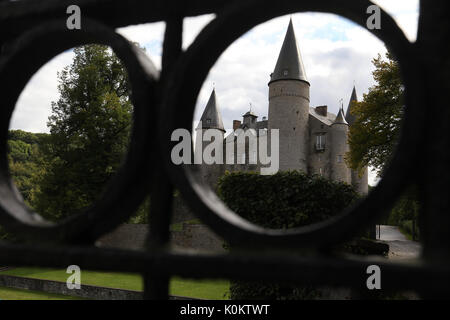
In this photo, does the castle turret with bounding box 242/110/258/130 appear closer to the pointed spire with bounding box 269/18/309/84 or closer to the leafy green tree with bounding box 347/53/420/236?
the pointed spire with bounding box 269/18/309/84

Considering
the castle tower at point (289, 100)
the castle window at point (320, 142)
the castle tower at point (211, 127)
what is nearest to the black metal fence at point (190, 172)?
the castle tower at point (289, 100)

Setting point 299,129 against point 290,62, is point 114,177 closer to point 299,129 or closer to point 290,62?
point 290,62

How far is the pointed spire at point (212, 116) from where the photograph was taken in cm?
4794

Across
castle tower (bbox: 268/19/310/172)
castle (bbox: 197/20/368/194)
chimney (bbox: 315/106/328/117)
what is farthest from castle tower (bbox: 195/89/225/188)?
chimney (bbox: 315/106/328/117)

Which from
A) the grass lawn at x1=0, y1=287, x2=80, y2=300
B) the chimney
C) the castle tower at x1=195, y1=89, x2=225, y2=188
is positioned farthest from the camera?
the castle tower at x1=195, y1=89, x2=225, y2=188

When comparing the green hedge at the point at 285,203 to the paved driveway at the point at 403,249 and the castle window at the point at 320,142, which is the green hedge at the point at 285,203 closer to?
the paved driveway at the point at 403,249

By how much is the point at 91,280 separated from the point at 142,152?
51.8ft

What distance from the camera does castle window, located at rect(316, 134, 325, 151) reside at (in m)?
41.0

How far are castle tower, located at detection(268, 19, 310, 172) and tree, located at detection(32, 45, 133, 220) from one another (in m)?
21.2

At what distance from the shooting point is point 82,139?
762 inches

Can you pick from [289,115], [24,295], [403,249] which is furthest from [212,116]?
[24,295]

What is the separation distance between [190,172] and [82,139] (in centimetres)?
1961

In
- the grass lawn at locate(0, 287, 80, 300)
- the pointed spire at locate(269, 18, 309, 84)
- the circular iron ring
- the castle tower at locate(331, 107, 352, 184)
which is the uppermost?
the pointed spire at locate(269, 18, 309, 84)
